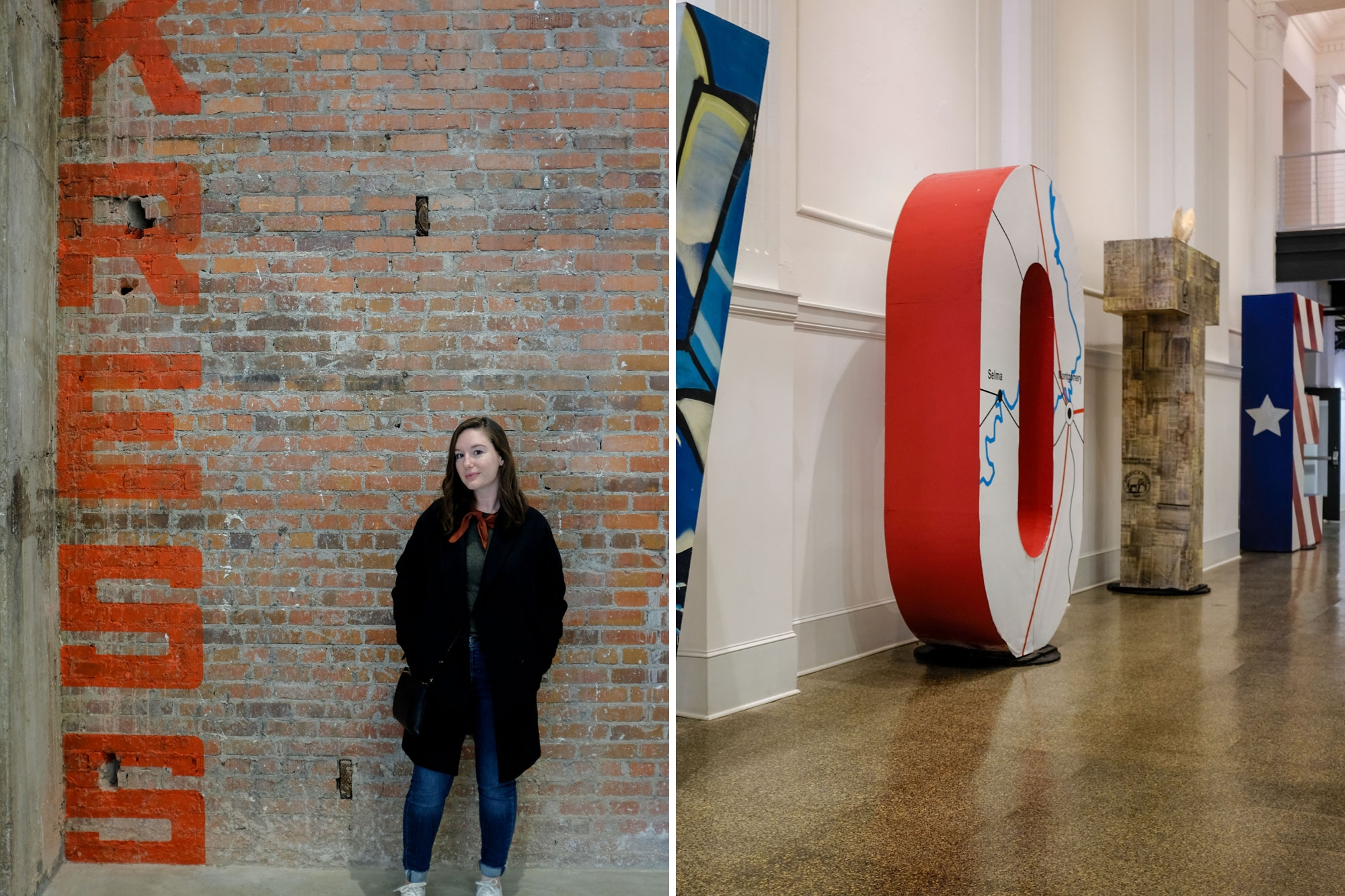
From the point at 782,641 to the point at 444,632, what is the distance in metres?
2.49

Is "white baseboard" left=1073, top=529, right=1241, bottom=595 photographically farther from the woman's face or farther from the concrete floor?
the woman's face

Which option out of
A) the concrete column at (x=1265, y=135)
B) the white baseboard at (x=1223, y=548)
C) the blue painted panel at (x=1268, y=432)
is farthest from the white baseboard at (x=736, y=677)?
the concrete column at (x=1265, y=135)

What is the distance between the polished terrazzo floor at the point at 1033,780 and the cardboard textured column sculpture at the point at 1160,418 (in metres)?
2.37

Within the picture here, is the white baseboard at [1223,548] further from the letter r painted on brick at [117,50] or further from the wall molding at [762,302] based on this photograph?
the letter r painted on brick at [117,50]

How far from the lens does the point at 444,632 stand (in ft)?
9.50

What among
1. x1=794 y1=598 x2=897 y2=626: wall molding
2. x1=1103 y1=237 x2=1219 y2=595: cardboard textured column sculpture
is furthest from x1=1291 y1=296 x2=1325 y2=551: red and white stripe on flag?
x1=794 y1=598 x2=897 y2=626: wall molding

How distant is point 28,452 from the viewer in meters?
2.89

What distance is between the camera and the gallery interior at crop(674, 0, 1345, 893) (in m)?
3.40

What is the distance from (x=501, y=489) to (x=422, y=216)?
32.0 inches

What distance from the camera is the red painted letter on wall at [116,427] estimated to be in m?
3.04

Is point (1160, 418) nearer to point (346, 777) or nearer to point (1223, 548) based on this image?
point (1223, 548)

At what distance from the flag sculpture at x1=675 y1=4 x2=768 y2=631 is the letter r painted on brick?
1.61 meters

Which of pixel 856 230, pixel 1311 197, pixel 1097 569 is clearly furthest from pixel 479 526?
pixel 1311 197

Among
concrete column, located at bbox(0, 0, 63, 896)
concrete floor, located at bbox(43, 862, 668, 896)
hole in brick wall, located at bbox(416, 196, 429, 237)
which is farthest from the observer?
hole in brick wall, located at bbox(416, 196, 429, 237)
